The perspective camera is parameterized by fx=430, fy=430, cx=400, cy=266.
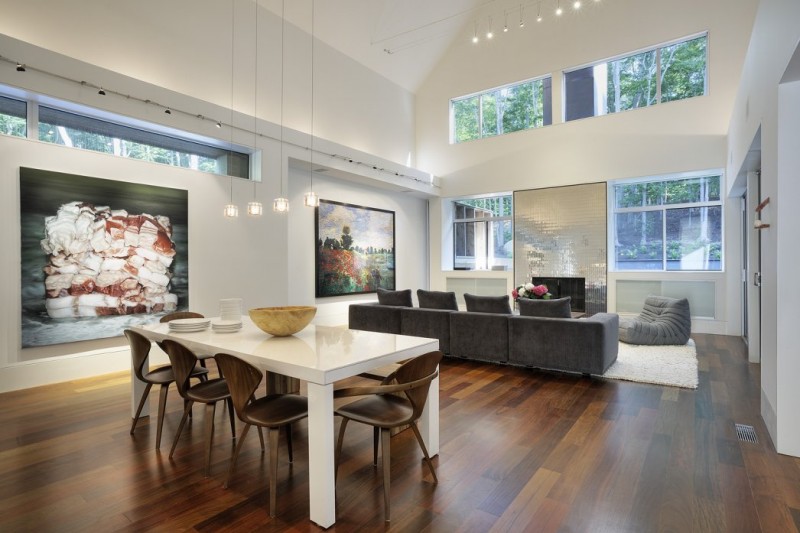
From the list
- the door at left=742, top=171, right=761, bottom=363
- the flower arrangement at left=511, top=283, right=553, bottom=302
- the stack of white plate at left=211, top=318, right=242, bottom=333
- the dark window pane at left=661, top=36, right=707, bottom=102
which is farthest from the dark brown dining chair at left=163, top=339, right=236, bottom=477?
the dark window pane at left=661, top=36, right=707, bottom=102

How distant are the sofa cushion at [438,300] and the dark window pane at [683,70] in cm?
599

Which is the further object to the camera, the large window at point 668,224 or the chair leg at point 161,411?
the large window at point 668,224

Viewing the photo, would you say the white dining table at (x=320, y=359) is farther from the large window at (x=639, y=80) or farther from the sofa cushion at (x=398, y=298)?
the large window at (x=639, y=80)

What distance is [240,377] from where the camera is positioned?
2.24m

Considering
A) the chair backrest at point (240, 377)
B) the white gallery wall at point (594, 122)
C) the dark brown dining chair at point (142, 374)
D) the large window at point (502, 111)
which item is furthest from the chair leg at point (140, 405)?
the large window at point (502, 111)

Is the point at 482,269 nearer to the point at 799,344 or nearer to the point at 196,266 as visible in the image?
the point at 196,266

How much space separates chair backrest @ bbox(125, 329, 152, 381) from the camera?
3.07 metres

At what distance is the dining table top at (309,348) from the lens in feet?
6.93

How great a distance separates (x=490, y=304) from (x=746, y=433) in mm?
2686

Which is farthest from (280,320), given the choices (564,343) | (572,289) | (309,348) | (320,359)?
(572,289)

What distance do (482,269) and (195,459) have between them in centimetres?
851

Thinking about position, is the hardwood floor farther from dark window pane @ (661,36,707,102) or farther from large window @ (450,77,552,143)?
large window @ (450,77,552,143)

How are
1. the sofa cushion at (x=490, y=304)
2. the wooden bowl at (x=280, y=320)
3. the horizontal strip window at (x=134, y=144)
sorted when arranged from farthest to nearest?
the sofa cushion at (x=490, y=304) → the horizontal strip window at (x=134, y=144) → the wooden bowl at (x=280, y=320)

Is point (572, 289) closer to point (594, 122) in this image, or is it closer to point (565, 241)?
point (565, 241)
